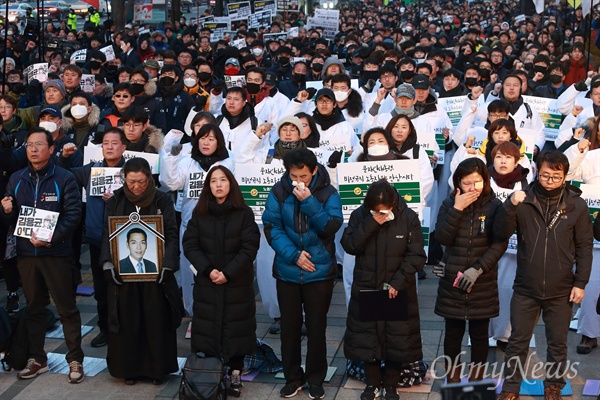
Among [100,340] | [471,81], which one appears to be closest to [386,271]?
[100,340]

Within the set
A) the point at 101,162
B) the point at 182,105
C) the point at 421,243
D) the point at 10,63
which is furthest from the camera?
the point at 10,63

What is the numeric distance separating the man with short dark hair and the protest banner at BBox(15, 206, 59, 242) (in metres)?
1.71

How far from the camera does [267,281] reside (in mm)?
8781

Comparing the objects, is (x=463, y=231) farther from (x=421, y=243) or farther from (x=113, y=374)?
(x=113, y=374)

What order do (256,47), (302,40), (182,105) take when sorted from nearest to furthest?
(182,105) → (256,47) → (302,40)

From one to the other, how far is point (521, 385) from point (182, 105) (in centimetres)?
692

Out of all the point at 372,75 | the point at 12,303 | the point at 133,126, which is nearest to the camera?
the point at 133,126

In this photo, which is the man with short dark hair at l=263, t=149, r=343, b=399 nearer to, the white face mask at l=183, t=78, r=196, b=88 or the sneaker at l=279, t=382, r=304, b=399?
the sneaker at l=279, t=382, r=304, b=399

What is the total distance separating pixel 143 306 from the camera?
7.62m

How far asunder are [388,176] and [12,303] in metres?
4.00

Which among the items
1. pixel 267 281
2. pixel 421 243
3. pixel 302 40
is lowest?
pixel 267 281

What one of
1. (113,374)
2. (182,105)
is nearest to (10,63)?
(182,105)

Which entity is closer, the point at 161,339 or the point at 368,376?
the point at 368,376

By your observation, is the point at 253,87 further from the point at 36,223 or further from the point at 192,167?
the point at 36,223
